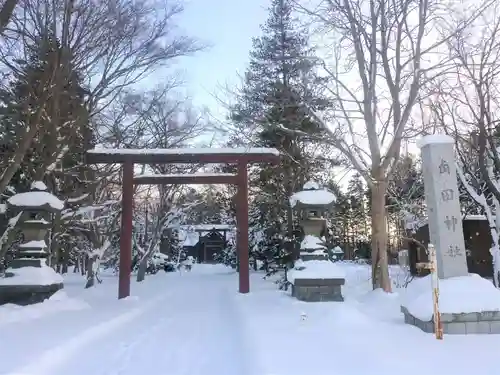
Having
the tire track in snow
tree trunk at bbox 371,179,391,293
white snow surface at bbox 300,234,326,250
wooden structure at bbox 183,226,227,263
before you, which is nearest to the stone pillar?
tree trunk at bbox 371,179,391,293

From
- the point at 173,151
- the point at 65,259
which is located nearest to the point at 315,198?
the point at 173,151

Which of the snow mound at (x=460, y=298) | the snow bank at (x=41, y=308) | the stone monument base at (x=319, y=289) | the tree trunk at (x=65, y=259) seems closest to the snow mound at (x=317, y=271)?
the stone monument base at (x=319, y=289)

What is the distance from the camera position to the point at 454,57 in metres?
11.8

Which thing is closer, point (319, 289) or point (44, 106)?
point (44, 106)

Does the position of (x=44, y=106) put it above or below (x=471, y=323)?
above

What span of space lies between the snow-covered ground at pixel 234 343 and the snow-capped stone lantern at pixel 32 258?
0.49 m

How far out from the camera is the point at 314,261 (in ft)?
41.1

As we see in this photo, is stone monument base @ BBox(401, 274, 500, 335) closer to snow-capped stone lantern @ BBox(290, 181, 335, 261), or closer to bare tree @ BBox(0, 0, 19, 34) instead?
→ snow-capped stone lantern @ BBox(290, 181, 335, 261)

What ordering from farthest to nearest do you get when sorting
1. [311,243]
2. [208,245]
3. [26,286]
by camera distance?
1. [208,245]
2. [311,243]
3. [26,286]

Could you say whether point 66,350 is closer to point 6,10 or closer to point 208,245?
point 6,10

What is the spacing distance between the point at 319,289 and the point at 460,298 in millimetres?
5455

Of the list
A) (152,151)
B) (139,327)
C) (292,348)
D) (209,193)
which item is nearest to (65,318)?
(139,327)

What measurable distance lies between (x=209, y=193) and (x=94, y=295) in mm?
17231

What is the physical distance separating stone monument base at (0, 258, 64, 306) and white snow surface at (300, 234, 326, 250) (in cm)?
692
